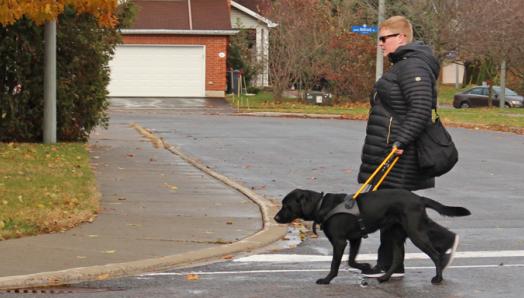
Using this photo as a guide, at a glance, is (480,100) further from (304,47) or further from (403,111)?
(403,111)

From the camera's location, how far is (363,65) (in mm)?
46156

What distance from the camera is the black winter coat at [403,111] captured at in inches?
330

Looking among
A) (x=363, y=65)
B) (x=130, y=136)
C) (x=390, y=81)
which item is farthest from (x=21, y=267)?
(x=363, y=65)

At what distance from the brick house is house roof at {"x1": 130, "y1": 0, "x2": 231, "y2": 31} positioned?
0.04 metres

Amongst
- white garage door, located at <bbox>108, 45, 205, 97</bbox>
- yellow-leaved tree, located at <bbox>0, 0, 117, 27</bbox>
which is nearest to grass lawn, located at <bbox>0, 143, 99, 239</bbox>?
yellow-leaved tree, located at <bbox>0, 0, 117, 27</bbox>

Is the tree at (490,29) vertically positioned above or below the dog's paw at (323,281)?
above

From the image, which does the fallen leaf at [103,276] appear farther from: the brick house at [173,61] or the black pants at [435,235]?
the brick house at [173,61]

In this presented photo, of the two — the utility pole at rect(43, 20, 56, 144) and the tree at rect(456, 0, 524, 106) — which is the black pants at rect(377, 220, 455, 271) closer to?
the utility pole at rect(43, 20, 56, 144)

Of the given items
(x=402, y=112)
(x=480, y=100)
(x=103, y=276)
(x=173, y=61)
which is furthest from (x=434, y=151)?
(x=480, y=100)

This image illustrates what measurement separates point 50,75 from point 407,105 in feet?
42.6

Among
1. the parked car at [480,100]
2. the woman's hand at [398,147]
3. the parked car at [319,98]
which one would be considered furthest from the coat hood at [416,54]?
the parked car at [480,100]

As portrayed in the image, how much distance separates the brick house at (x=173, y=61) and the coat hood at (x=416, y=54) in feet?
136

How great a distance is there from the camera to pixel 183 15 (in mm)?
51375

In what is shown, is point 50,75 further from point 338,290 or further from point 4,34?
point 338,290
